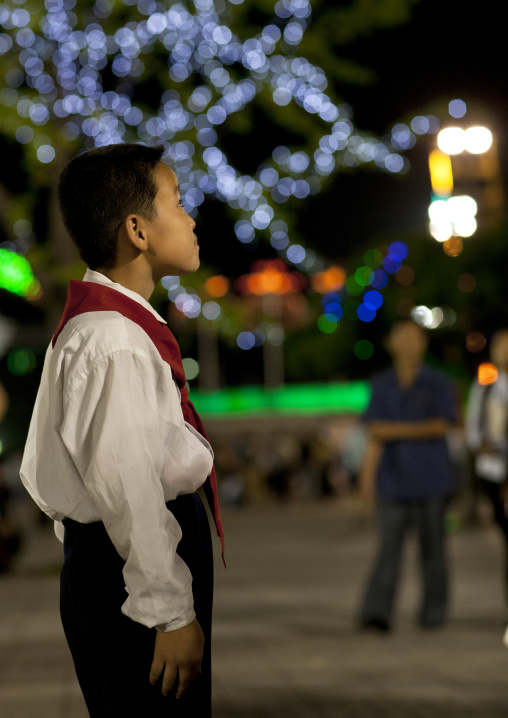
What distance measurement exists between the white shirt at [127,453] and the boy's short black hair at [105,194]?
254mm

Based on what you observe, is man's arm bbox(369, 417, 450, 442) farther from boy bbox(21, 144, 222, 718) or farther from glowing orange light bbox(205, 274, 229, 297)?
boy bbox(21, 144, 222, 718)

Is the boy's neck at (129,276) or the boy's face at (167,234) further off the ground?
the boy's face at (167,234)

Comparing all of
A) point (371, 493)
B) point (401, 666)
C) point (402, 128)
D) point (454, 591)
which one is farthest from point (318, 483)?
point (401, 666)

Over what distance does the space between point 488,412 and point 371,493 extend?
39.4 inches

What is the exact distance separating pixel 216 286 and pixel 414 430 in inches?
156

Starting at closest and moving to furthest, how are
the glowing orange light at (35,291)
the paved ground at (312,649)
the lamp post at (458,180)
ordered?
the paved ground at (312,649) < the glowing orange light at (35,291) < the lamp post at (458,180)

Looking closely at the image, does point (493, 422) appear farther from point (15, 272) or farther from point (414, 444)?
point (15, 272)

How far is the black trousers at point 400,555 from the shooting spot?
6.76 meters

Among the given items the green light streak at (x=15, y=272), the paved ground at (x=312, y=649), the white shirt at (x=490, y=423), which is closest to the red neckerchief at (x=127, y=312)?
the paved ground at (x=312, y=649)

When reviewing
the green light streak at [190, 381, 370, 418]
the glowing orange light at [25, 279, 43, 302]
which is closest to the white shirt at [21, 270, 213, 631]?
the glowing orange light at [25, 279, 43, 302]

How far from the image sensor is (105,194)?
232 cm

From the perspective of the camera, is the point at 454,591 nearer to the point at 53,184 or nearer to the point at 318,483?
the point at 53,184

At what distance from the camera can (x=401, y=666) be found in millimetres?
5664

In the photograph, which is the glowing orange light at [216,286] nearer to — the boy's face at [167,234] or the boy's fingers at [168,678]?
the boy's face at [167,234]
